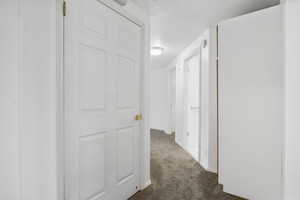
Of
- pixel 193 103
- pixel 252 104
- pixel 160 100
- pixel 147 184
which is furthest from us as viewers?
pixel 160 100

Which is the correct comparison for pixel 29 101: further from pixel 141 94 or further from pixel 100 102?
pixel 141 94

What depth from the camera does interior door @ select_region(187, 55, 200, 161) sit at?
368 cm

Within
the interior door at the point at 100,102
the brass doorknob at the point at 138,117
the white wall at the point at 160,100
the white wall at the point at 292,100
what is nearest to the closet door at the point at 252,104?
the white wall at the point at 292,100

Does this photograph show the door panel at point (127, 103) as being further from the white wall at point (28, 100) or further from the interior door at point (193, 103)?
the interior door at point (193, 103)

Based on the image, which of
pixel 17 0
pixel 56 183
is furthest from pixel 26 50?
pixel 56 183

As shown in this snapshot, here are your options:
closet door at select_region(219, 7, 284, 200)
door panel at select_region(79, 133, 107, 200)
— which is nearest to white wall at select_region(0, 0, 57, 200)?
door panel at select_region(79, 133, 107, 200)

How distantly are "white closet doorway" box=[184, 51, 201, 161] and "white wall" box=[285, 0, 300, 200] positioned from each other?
2.10m

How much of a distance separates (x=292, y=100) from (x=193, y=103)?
2289 millimetres

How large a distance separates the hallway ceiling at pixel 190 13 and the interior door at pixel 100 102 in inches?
19.8

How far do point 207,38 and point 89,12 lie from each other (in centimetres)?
204

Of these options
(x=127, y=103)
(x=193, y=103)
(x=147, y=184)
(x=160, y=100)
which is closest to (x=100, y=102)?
(x=127, y=103)

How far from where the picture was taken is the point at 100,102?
1.54 meters

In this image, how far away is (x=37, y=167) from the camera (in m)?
1.09

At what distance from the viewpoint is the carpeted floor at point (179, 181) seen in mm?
1951
